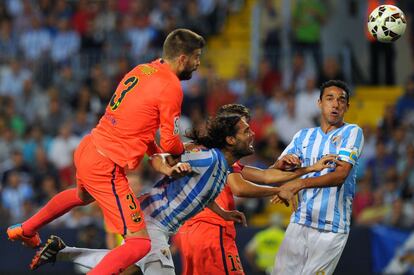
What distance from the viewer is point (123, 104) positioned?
8.55 meters

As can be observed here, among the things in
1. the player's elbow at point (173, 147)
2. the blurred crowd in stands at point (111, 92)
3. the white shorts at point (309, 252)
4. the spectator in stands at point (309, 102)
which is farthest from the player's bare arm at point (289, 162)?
the spectator in stands at point (309, 102)

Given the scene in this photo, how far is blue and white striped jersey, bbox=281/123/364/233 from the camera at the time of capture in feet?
29.6

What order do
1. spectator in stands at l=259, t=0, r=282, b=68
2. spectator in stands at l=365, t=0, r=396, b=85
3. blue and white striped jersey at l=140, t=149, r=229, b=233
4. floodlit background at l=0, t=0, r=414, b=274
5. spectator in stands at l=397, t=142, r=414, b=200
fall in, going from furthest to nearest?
spectator in stands at l=365, t=0, r=396, b=85 < spectator in stands at l=259, t=0, r=282, b=68 < floodlit background at l=0, t=0, r=414, b=274 < spectator in stands at l=397, t=142, r=414, b=200 < blue and white striped jersey at l=140, t=149, r=229, b=233

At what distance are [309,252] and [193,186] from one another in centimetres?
128

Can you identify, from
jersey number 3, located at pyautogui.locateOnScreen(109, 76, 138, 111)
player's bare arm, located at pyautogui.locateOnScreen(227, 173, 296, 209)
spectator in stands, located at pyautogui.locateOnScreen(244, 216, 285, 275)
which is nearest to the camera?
jersey number 3, located at pyautogui.locateOnScreen(109, 76, 138, 111)

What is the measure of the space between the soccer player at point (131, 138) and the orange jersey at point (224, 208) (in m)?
0.84

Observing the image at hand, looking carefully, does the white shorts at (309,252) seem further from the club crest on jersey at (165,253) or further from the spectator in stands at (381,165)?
the spectator in stands at (381,165)

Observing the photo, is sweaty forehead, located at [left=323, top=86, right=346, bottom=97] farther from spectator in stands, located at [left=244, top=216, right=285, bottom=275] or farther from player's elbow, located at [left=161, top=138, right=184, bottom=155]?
spectator in stands, located at [left=244, top=216, right=285, bottom=275]

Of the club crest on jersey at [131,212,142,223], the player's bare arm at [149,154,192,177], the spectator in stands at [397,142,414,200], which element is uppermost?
the player's bare arm at [149,154,192,177]

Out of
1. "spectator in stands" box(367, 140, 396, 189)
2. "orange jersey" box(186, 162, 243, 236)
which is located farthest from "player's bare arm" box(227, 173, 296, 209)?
"spectator in stands" box(367, 140, 396, 189)

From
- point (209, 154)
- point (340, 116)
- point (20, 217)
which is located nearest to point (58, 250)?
point (209, 154)

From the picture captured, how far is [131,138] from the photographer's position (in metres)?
8.52

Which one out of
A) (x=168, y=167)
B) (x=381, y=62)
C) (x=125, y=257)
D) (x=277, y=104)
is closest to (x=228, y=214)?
(x=168, y=167)

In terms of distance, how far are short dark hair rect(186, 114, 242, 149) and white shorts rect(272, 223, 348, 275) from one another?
44.2 inches
